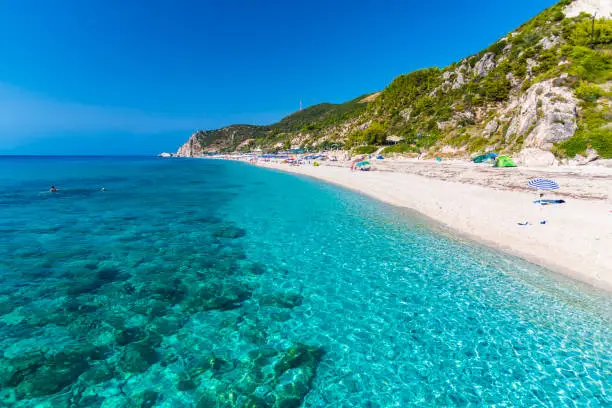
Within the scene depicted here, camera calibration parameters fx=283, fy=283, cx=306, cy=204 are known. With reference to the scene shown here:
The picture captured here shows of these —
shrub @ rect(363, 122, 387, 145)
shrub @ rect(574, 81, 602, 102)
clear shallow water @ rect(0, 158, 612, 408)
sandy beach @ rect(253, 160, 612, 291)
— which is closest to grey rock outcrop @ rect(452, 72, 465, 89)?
shrub @ rect(363, 122, 387, 145)

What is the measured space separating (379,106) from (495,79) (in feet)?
189

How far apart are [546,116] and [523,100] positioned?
39.9 ft

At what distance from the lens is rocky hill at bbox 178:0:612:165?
35.3 meters

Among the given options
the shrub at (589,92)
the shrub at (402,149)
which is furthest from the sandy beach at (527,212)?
the shrub at (402,149)

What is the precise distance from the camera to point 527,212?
→ 1739 centimetres

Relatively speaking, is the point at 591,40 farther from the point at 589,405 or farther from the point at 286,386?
the point at 286,386

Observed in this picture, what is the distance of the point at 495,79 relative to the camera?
219 feet

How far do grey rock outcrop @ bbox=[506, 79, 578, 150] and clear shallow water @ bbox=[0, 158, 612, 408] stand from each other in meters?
32.8

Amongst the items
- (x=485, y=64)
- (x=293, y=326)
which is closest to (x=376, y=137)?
(x=485, y=64)

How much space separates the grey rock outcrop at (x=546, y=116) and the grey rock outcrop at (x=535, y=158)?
973 mm

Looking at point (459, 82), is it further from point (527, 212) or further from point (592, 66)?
point (527, 212)

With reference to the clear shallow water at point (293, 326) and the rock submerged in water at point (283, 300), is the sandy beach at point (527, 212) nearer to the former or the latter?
the clear shallow water at point (293, 326)

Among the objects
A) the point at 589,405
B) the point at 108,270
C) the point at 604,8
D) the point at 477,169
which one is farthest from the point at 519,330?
the point at 604,8

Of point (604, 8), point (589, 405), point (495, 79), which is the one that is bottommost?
point (589, 405)
